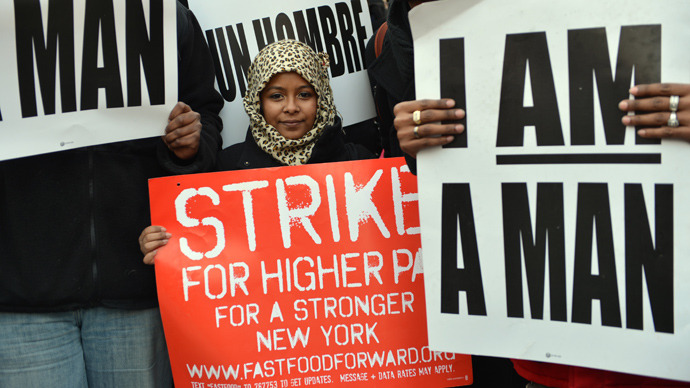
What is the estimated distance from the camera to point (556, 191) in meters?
1.75

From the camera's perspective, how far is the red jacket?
1.76m

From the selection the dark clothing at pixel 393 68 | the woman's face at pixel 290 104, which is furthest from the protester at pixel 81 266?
the dark clothing at pixel 393 68

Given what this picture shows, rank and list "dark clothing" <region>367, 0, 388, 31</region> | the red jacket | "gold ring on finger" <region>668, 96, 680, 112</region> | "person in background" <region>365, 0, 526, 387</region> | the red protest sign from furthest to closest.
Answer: "dark clothing" <region>367, 0, 388, 31</region> → the red protest sign → "person in background" <region>365, 0, 526, 387</region> → the red jacket → "gold ring on finger" <region>668, 96, 680, 112</region>

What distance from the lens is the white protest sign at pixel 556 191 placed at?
165 cm

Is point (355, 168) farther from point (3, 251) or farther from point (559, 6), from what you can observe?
point (3, 251)

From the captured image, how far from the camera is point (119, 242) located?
2.26m

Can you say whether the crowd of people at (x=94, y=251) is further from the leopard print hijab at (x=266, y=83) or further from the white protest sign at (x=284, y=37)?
the white protest sign at (x=284, y=37)

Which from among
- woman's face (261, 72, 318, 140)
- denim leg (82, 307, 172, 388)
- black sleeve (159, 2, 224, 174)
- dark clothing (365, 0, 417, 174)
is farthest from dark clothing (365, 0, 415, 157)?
denim leg (82, 307, 172, 388)

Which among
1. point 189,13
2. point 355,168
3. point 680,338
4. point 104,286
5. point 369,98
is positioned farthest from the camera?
point 369,98

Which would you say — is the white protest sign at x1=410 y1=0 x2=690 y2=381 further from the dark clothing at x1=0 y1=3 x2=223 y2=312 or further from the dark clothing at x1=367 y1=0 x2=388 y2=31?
the dark clothing at x1=367 y1=0 x2=388 y2=31

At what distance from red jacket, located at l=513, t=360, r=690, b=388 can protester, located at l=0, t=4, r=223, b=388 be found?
1.31 m

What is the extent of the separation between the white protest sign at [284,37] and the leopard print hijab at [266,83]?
5.3 inches

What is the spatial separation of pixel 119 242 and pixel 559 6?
5.23 ft

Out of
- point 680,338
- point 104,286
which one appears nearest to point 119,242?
point 104,286
